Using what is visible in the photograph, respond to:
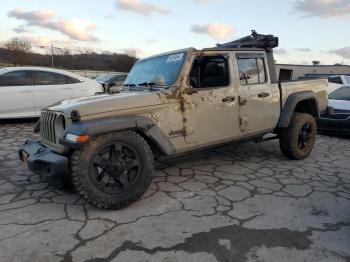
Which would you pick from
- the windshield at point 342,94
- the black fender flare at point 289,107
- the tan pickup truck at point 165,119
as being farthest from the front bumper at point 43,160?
the windshield at point 342,94

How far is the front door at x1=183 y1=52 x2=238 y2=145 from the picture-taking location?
4758 millimetres

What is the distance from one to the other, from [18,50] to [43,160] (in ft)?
145

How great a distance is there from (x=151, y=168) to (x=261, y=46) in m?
3.05

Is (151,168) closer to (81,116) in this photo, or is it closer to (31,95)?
(81,116)

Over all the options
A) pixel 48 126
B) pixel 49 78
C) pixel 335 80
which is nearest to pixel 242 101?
pixel 48 126

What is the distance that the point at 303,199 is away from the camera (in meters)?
4.50

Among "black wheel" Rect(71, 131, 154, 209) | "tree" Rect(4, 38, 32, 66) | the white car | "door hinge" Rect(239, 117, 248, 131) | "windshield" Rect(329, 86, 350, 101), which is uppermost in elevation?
"tree" Rect(4, 38, 32, 66)

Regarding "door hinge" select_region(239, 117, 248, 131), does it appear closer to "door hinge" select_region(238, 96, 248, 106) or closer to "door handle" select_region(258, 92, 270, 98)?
"door hinge" select_region(238, 96, 248, 106)

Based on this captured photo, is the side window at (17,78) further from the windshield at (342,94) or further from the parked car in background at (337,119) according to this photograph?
the windshield at (342,94)

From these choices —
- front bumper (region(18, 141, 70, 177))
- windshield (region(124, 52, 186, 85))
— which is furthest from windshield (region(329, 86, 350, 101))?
front bumper (region(18, 141, 70, 177))

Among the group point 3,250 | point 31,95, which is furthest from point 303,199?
point 31,95

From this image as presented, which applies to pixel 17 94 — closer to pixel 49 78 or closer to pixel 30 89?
pixel 30 89

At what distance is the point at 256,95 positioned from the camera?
18.2 feet

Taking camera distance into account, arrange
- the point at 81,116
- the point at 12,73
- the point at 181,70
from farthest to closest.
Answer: the point at 12,73 < the point at 181,70 < the point at 81,116
